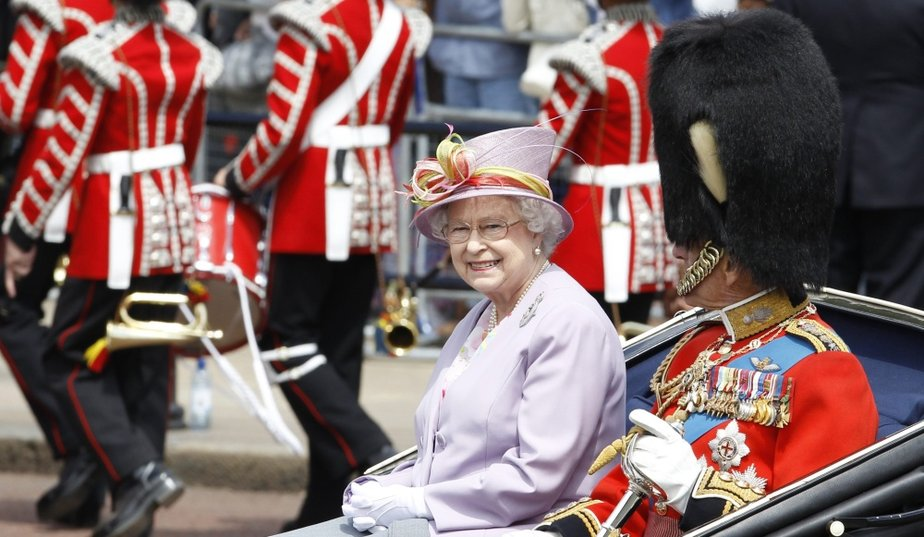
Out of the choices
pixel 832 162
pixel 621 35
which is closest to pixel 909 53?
pixel 621 35

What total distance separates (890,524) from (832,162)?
0.68m

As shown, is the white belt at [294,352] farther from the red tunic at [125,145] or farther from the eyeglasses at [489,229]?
the eyeglasses at [489,229]

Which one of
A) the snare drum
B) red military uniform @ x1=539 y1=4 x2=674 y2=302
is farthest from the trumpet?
red military uniform @ x1=539 y1=4 x2=674 y2=302

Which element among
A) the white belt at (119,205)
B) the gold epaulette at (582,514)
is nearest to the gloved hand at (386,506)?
the gold epaulette at (582,514)

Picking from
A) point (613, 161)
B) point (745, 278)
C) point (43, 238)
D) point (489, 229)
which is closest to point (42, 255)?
point (43, 238)

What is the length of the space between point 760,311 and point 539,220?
0.60 meters

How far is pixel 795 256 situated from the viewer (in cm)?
313

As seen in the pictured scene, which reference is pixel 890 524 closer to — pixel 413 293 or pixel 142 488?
pixel 142 488

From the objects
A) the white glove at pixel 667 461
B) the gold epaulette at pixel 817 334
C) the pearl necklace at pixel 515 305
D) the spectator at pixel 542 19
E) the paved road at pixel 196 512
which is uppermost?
the spectator at pixel 542 19

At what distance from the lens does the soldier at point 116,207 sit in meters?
5.52

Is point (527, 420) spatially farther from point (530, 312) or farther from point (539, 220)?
point (539, 220)

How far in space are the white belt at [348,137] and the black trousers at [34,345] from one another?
952 mm

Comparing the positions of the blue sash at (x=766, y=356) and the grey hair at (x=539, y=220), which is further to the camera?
the grey hair at (x=539, y=220)

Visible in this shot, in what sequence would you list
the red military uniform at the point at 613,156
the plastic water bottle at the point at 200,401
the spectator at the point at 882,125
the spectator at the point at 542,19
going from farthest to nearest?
1. the spectator at the point at 542,19
2. the plastic water bottle at the point at 200,401
3. the red military uniform at the point at 613,156
4. the spectator at the point at 882,125
